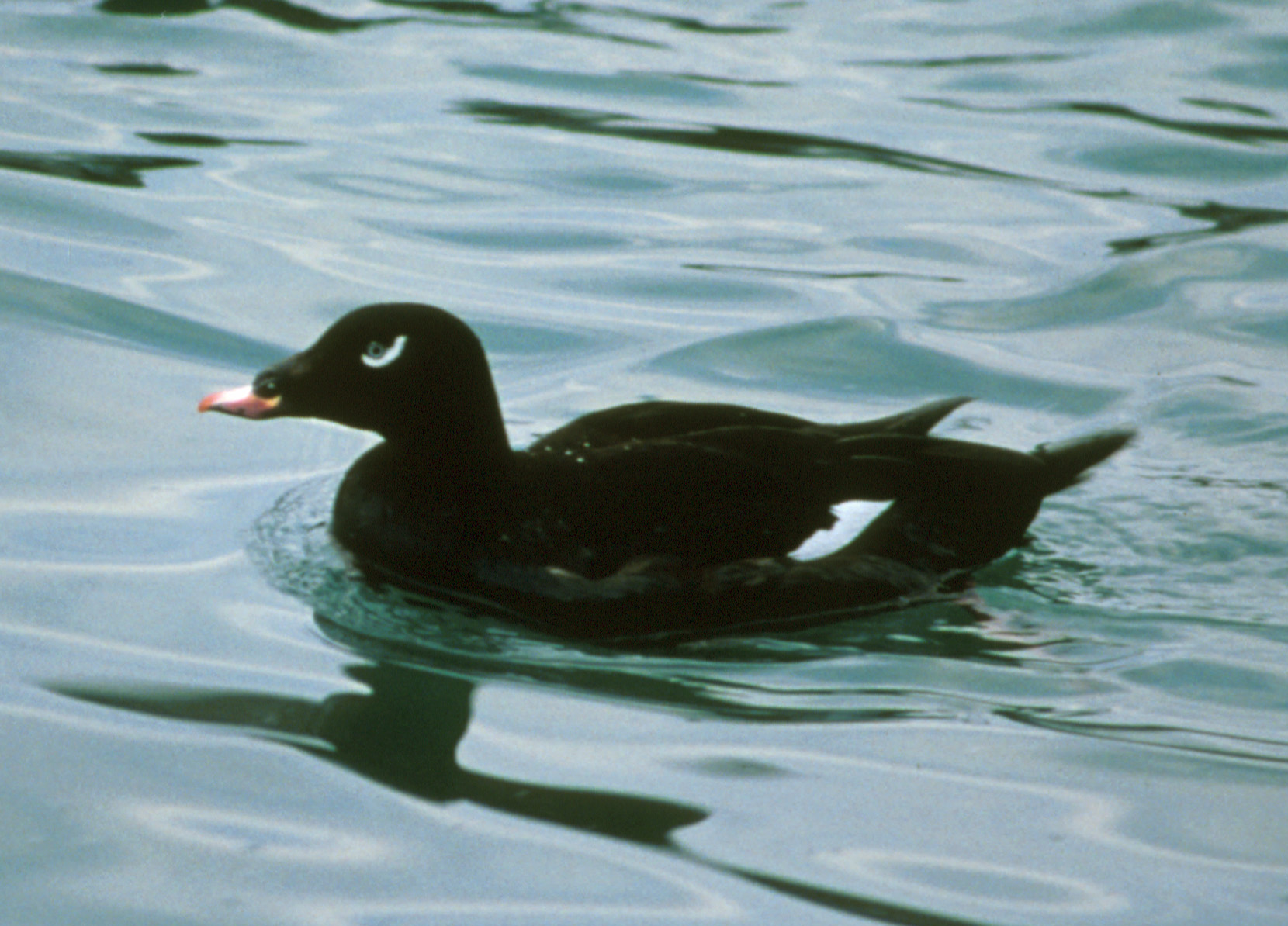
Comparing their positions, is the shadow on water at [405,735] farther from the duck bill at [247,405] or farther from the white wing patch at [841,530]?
the white wing patch at [841,530]

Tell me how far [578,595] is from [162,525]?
152 cm

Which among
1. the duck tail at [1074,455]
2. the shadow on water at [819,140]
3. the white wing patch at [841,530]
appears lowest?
the white wing patch at [841,530]

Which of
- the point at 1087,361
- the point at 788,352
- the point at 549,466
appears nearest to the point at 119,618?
the point at 549,466

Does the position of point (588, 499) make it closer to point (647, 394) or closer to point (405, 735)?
point (405, 735)

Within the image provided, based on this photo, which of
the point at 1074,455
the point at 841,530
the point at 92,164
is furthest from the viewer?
the point at 92,164

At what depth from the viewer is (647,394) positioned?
718 centimetres

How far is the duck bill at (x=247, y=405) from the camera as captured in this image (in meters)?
4.90

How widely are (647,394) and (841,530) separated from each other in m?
2.26

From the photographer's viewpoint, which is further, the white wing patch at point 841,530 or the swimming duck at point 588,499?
the white wing patch at point 841,530

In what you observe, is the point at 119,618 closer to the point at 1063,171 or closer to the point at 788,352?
the point at 788,352

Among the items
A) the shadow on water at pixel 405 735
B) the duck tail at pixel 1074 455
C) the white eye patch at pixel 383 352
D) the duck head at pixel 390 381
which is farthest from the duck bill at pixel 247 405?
the duck tail at pixel 1074 455

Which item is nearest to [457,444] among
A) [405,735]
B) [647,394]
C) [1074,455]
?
[405,735]

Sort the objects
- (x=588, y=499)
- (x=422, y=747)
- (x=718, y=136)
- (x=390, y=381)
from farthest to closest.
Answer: (x=718, y=136), (x=390, y=381), (x=588, y=499), (x=422, y=747)

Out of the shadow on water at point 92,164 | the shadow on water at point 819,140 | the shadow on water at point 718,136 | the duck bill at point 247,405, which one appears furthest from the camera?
the shadow on water at point 718,136
